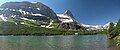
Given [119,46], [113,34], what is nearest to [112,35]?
[113,34]

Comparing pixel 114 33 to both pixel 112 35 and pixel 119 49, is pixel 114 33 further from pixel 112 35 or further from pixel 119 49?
pixel 119 49

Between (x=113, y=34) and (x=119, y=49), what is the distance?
135 ft

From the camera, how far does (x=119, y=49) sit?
41312mm

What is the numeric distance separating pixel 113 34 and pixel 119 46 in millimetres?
38562

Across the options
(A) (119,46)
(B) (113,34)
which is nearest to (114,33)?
(B) (113,34)

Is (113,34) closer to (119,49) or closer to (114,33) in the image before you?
(114,33)

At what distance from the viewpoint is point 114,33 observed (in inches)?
3155

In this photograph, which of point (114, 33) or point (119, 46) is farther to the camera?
point (114, 33)

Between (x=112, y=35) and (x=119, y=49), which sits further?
(x=112, y=35)

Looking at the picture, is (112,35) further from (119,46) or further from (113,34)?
(119,46)

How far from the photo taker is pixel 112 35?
83625mm

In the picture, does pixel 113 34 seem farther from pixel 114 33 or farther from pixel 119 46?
pixel 119 46

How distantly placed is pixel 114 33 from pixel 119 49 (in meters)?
39.3
